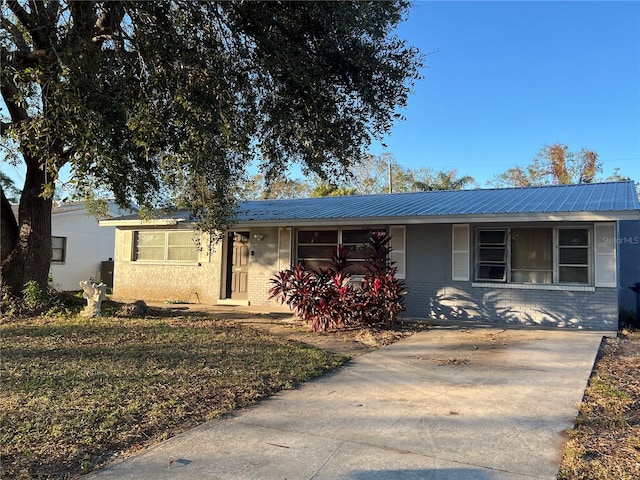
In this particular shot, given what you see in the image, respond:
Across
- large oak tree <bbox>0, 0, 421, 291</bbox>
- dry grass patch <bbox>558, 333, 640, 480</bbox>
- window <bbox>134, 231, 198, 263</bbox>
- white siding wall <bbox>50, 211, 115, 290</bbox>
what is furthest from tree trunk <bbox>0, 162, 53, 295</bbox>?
dry grass patch <bbox>558, 333, 640, 480</bbox>

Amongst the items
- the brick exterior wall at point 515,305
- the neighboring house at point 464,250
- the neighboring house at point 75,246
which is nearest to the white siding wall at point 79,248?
the neighboring house at point 75,246

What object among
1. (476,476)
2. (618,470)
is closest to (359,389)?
(476,476)

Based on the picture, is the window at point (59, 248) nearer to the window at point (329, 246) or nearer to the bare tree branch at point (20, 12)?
the window at point (329, 246)

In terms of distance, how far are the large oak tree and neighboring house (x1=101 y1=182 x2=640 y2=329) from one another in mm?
3870

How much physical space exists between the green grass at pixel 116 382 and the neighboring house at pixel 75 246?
13126mm

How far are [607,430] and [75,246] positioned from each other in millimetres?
23010

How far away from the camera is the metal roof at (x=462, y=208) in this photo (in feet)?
32.9

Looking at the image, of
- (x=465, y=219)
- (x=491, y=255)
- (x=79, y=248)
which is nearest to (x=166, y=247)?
(x=79, y=248)

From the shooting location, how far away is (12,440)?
4.07 meters

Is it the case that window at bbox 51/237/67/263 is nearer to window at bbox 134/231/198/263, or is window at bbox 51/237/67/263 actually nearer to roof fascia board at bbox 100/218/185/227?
roof fascia board at bbox 100/218/185/227

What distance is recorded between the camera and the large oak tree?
6.91m

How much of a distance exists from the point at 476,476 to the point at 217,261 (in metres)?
12.7

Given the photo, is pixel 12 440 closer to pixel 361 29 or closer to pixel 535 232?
pixel 361 29

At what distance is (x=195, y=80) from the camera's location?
23.9ft
